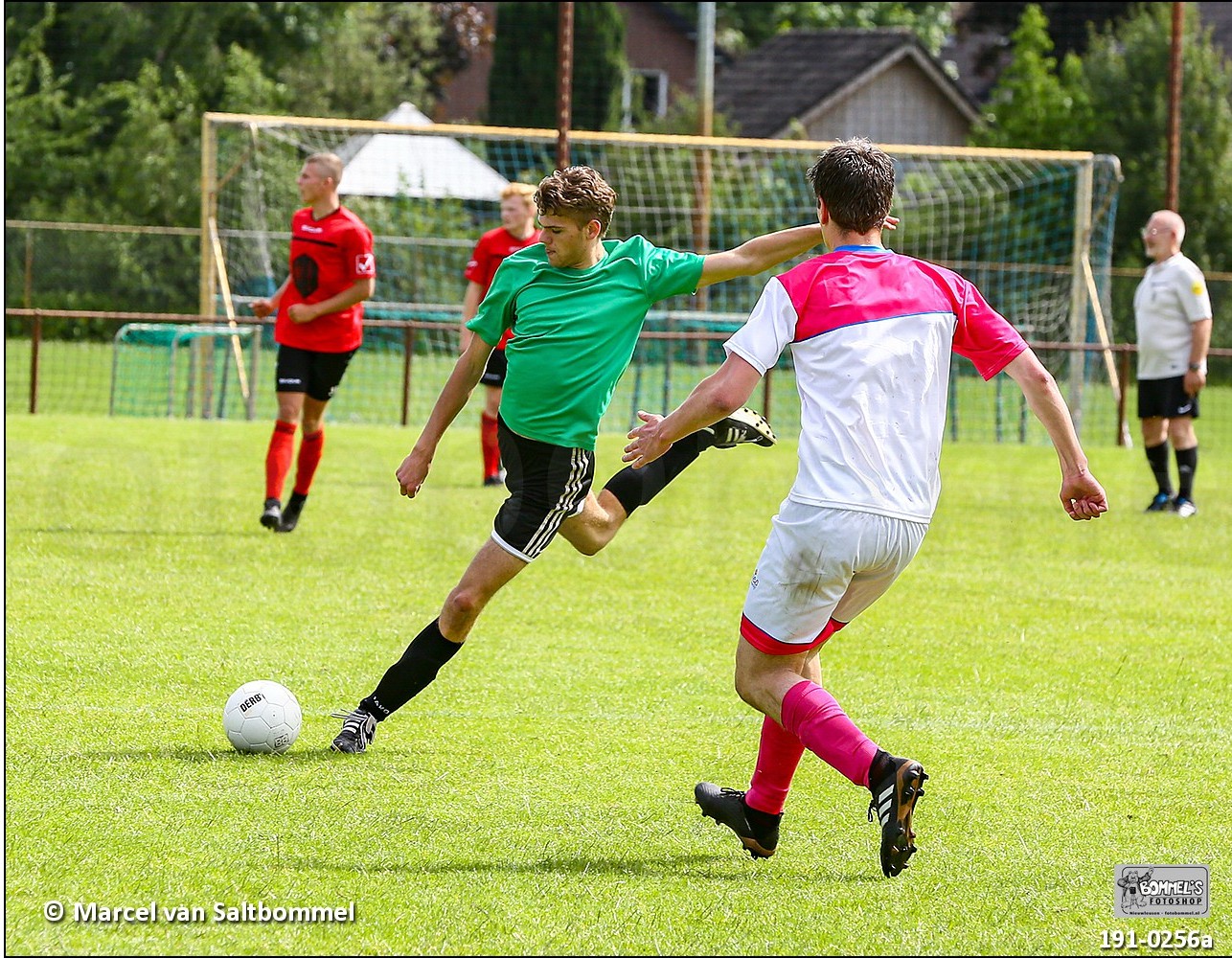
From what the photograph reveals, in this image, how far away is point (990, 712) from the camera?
6031 millimetres

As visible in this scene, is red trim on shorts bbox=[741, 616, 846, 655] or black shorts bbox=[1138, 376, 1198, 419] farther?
black shorts bbox=[1138, 376, 1198, 419]

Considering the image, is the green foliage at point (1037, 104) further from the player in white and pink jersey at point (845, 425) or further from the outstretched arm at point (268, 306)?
the player in white and pink jersey at point (845, 425)

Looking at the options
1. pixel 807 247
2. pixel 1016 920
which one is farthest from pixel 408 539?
pixel 1016 920

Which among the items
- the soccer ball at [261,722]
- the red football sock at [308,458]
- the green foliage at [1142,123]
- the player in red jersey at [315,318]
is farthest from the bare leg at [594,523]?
the green foliage at [1142,123]

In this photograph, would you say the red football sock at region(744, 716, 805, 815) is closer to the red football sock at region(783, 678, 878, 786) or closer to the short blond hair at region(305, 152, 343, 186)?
the red football sock at region(783, 678, 878, 786)

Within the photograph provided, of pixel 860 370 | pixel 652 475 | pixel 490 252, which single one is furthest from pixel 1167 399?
pixel 860 370

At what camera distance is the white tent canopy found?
84.1 feet

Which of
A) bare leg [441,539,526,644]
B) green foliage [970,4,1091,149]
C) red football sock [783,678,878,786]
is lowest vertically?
red football sock [783,678,878,786]

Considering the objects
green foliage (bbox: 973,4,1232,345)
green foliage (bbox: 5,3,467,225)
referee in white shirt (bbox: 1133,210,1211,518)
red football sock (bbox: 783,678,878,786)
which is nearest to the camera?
red football sock (bbox: 783,678,878,786)

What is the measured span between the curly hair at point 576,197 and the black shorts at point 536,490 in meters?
0.72

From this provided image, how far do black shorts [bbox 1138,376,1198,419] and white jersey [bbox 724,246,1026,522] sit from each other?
891 cm

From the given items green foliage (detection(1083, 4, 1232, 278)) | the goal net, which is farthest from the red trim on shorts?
green foliage (detection(1083, 4, 1232, 278))

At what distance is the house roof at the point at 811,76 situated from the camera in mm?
40562

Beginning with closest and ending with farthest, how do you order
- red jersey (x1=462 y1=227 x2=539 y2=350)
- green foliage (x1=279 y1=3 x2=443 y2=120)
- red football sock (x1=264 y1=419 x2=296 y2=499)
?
red football sock (x1=264 y1=419 x2=296 y2=499) < red jersey (x1=462 y1=227 x2=539 y2=350) < green foliage (x1=279 y1=3 x2=443 y2=120)
